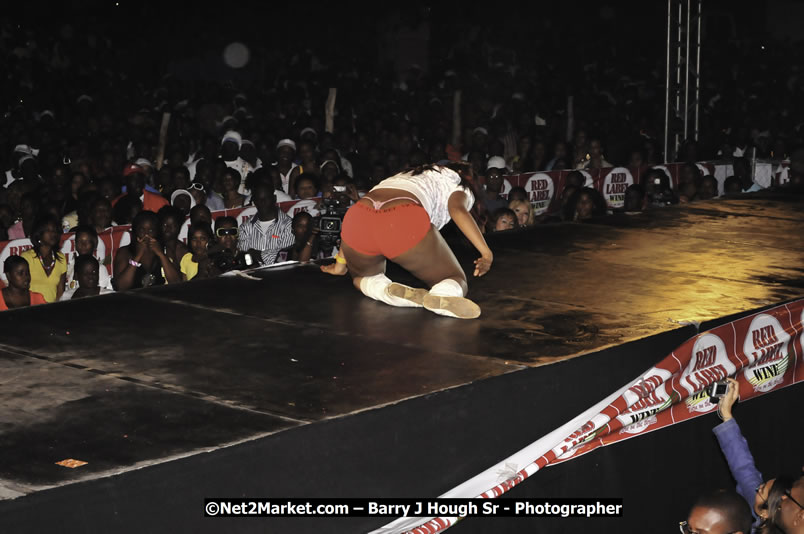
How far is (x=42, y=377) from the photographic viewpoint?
3836mm

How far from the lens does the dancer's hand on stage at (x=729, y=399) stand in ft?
14.5

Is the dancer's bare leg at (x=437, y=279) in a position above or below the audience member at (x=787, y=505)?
above

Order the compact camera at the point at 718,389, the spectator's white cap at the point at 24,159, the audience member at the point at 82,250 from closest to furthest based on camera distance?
the compact camera at the point at 718,389 < the audience member at the point at 82,250 < the spectator's white cap at the point at 24,159

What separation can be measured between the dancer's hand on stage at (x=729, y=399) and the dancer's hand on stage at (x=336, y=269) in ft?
7.23

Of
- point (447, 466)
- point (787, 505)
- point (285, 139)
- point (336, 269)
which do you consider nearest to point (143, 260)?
point (336, 269)

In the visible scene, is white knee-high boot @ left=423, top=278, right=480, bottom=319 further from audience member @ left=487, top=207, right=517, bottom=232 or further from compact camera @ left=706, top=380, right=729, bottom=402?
audience member @ left=487, top=207, right=517, bottom=232

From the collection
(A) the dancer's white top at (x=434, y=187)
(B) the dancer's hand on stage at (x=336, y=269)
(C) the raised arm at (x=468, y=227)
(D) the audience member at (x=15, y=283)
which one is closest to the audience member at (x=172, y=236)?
(D) the audience member at (x=15, y=283)

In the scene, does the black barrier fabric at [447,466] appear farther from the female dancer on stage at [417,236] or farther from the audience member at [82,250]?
the audience member at [82,250]

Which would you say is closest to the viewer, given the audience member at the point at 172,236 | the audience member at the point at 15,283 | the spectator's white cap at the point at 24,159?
the audience member at the point at 15,283

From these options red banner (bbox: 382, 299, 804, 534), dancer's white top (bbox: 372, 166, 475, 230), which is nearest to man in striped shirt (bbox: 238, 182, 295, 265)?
dancer's white top (bbox: 372, 166, 475, 230)

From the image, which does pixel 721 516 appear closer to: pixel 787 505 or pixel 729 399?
pixel 787 505

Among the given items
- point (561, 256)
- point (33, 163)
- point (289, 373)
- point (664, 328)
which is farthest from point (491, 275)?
point (33, 163)

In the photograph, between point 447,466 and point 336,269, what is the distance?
2158mm

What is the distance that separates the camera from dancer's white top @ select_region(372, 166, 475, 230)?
496 cm
